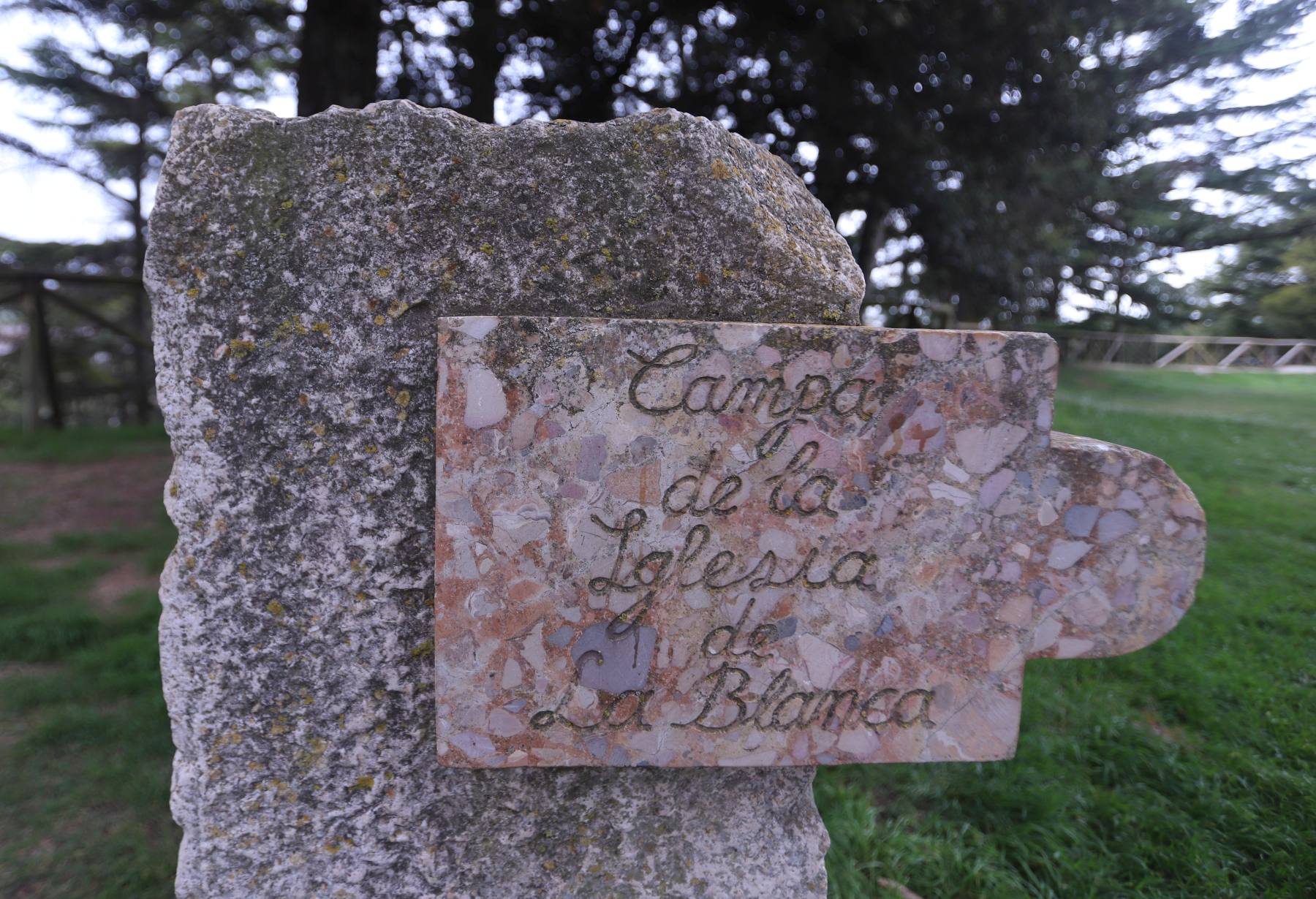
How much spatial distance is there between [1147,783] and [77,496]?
6171 mm

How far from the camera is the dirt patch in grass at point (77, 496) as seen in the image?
4.46 m

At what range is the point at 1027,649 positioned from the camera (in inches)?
54.7

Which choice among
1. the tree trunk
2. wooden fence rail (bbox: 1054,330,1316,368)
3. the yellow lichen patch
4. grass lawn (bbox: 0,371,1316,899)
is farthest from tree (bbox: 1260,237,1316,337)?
the yellow lichen patch

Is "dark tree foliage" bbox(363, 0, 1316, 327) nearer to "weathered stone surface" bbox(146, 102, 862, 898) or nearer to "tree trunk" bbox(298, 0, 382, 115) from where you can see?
"tree trunk" bbox(298, 0, 382, 115)

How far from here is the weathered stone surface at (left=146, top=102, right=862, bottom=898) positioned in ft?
4.32

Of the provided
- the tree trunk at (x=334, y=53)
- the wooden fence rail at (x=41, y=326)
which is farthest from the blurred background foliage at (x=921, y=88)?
the wooden fence rail at (x=41, y=326)

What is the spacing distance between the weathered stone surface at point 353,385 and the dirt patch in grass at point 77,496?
3.93 meters

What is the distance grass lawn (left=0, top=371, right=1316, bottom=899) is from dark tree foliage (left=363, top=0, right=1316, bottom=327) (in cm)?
328

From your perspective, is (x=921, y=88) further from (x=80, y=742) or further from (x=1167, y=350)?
(x=1167, y=350)

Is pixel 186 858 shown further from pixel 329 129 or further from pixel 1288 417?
pixel 1288 417

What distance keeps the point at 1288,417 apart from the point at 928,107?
516cm

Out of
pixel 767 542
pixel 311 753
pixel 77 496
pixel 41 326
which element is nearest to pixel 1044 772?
pixel 767 542

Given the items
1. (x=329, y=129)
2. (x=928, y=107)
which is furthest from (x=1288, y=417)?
(x=329, y=129)

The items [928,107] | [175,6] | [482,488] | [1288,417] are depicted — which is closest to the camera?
[482,488]
